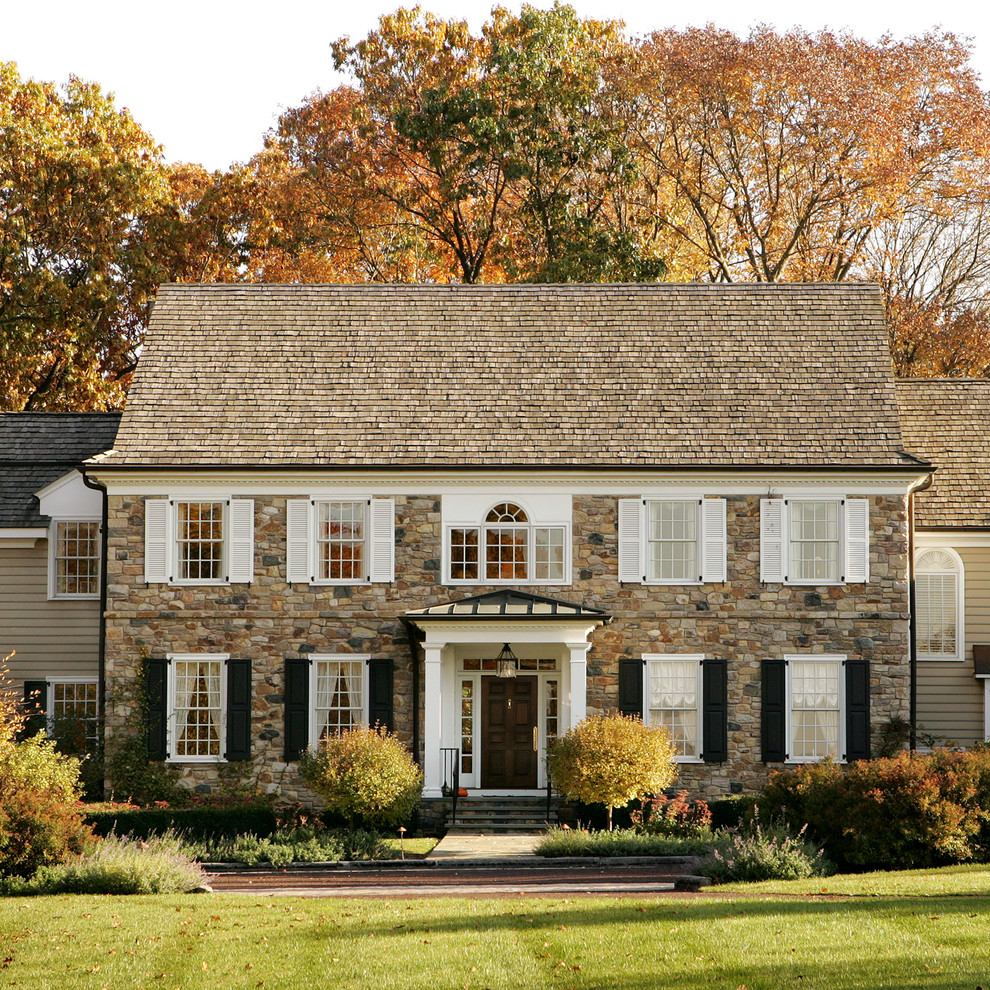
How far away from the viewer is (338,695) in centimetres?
2188

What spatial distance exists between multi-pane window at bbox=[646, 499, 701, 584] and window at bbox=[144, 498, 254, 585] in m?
6.76

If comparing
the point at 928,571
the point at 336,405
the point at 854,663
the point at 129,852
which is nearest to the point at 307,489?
the point at 336,405

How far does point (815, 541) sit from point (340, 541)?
801 centimetres

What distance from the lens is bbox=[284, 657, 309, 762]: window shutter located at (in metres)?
21.6

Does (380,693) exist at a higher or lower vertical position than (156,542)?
lower

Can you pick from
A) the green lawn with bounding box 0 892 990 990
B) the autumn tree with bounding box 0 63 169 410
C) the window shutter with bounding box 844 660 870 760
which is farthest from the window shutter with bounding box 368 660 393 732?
the autumn tree with bounding box 0 63 169 410

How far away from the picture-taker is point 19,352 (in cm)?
3344

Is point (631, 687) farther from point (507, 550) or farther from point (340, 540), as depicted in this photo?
point (340, 540)

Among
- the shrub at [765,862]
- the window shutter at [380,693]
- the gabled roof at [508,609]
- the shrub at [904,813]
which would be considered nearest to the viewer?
the shrub at [765,862]

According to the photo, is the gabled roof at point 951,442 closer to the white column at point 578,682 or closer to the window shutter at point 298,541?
the white column at point 578,682

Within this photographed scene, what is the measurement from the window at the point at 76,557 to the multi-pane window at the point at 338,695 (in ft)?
16.3

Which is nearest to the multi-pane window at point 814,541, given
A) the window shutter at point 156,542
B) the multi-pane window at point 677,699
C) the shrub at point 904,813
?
the multi-pane window at point 677,699

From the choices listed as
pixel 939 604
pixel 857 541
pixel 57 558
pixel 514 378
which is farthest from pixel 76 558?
pixel 939 604

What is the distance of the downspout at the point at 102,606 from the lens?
2209 cm
